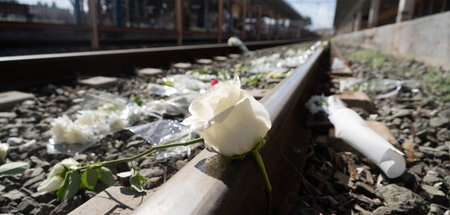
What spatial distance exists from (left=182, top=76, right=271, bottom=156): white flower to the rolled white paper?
79cm

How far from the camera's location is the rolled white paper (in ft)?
4.11

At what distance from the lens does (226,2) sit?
2017cm

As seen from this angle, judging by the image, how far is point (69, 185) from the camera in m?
0.96

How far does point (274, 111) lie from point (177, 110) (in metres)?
1.11

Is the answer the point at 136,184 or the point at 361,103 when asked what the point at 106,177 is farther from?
the point at 361,103

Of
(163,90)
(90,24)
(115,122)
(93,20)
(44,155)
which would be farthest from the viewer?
(90,24)

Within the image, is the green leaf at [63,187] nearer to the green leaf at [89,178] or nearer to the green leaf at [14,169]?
the green leaf at [89,178]

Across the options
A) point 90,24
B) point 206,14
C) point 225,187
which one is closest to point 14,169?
point 225,187

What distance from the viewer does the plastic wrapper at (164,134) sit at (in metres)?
1.37

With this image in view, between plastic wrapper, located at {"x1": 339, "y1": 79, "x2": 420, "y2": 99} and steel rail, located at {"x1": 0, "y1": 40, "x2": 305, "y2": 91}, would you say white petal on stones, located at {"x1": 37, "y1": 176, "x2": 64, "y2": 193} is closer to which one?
steel rail, located at {"x1": 0, "y1": 40, "x2": 305, "y2": 91}

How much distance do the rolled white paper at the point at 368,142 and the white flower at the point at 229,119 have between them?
0.79 meters

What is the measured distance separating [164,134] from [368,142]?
1029 millimetres

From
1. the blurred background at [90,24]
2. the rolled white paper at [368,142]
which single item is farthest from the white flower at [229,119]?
the blurred background at [90,24]

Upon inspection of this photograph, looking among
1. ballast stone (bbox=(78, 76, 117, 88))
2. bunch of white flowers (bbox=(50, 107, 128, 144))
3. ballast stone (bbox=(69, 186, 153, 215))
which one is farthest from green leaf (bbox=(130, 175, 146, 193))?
ballast stone (bbox=(78, 76, 117, 88))
